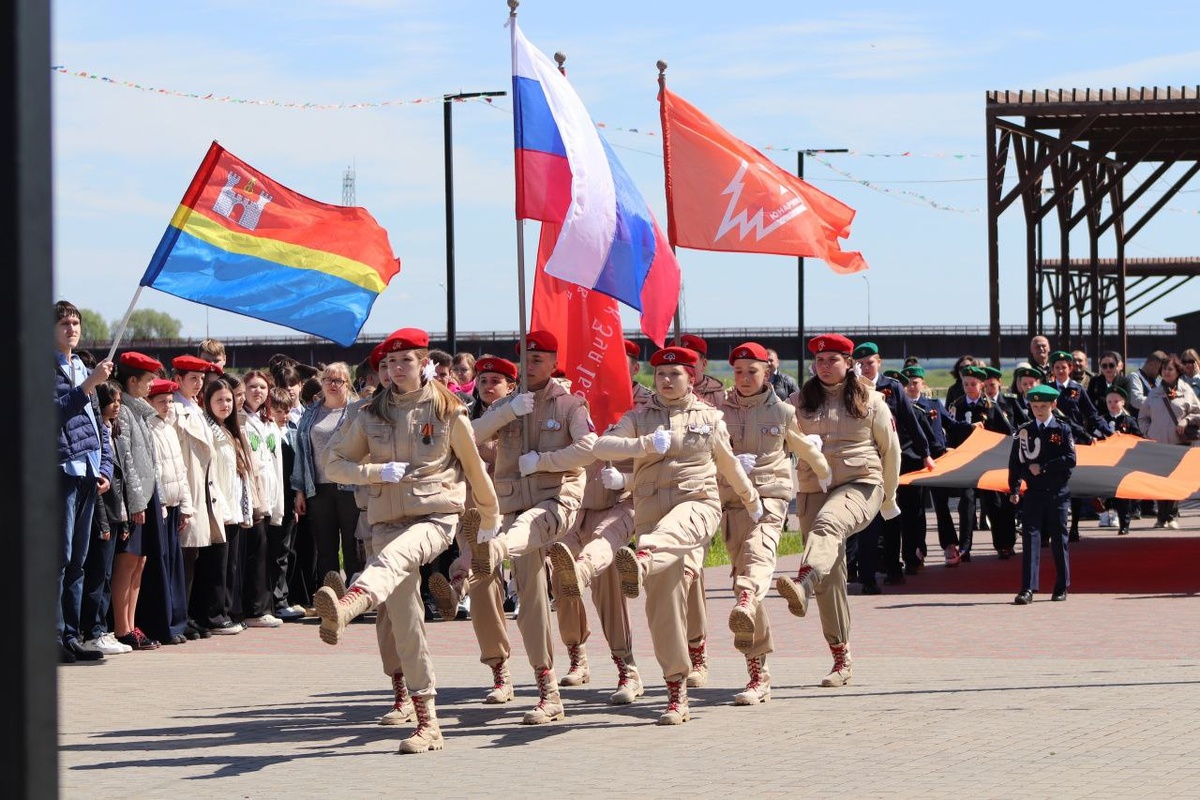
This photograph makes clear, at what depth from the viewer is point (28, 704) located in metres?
2.26

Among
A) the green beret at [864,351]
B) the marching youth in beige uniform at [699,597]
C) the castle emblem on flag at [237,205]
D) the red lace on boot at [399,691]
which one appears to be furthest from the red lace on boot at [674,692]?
the green beret at [864,351]

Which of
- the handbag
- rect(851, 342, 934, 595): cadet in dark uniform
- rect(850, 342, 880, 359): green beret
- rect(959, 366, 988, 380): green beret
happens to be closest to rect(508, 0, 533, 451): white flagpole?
rect(850, 342, 880, 359): green beret

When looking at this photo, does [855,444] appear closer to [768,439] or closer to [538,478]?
[768,439]

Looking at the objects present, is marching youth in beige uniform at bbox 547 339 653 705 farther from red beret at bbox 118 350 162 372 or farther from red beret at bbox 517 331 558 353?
red beret at bbox 118 350 162 372

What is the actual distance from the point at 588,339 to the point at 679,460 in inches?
70.3

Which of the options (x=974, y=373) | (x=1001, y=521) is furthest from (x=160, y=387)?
(x=1001, y=521)

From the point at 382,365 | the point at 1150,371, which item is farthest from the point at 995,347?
the point at 382,365

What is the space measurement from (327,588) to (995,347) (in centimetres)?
1872

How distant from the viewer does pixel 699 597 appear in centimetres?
982

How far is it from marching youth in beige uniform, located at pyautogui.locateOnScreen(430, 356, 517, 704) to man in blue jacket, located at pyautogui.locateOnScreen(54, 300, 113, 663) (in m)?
2.56

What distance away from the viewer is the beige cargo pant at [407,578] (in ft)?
26.7

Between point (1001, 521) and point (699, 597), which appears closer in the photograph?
point (699, 597)

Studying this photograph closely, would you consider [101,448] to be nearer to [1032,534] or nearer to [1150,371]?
[1032,534]

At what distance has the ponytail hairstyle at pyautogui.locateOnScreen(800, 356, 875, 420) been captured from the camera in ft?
34.8
